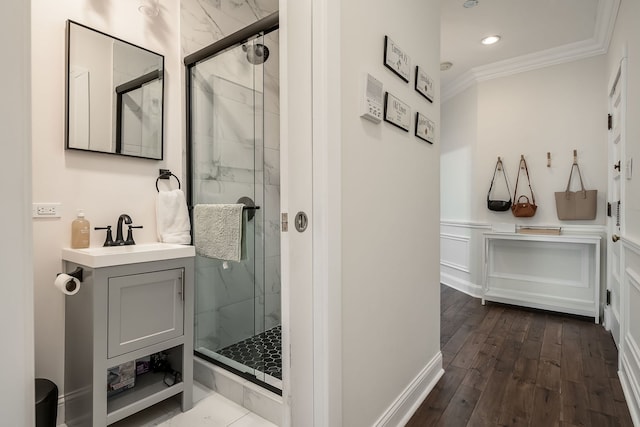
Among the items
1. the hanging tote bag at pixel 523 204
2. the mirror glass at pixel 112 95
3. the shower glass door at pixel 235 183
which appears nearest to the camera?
the mirror glass at pixel 112 95

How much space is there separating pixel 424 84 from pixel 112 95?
1810 millimetres

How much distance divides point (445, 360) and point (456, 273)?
2.28 metres

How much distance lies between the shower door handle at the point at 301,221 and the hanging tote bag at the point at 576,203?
3332 mm

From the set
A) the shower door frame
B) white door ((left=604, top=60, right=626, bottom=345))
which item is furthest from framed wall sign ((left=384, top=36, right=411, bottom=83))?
white door ((left=604, top=60, right=626, bottom=345))

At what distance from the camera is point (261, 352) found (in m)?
2.02

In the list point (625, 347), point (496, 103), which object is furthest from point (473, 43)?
point (625, 347)

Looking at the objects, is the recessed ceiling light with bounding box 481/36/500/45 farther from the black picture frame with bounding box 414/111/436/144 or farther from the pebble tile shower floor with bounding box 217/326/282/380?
the pebble tile shower floor with bounding box 217/326/282/380

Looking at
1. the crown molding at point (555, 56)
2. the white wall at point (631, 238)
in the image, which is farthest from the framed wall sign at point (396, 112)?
the crown molding at point (555, 56)

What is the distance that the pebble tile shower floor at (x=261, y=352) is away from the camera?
1838 mm

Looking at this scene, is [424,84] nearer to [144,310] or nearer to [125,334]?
[144,310]

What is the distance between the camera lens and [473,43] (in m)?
3.21

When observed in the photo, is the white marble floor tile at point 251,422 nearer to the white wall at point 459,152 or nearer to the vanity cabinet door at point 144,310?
the vanity cabinet door at point 144,310

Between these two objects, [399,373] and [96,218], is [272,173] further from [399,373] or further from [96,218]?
[399,373]

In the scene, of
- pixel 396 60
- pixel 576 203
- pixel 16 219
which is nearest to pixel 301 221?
pixel 16 219
